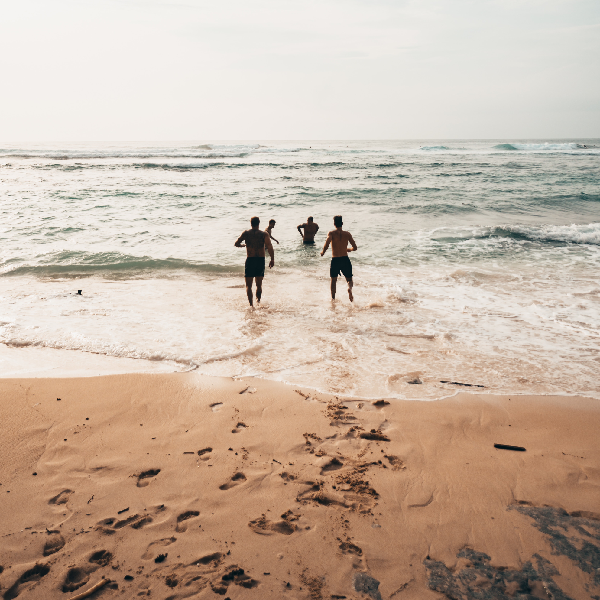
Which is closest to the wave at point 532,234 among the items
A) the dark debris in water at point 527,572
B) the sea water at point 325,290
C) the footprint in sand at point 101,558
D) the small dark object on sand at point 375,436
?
the sea water at point 325,290

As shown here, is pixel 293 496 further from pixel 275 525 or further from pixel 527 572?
pixel 527 572

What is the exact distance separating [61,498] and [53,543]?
0.41 m

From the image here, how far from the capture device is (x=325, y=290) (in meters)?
8.82

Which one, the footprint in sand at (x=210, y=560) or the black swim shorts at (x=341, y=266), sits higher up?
the black swim shorts at (x=341, y=266)

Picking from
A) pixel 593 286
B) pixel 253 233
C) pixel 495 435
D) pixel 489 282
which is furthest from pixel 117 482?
pixel 593 286

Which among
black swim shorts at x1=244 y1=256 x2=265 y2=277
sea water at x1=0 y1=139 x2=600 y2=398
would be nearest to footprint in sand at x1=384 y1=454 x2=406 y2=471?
sea water at x1=0 y1=139 x2=600 y2=398

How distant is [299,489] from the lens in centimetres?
301

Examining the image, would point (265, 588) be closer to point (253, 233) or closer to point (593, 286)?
point (253, 233)

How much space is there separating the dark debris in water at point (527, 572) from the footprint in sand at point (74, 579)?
2.01m

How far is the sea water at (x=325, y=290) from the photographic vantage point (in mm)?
5230

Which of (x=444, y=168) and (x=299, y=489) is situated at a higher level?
(x=444, y=168)

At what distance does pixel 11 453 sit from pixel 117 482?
108 centimetres

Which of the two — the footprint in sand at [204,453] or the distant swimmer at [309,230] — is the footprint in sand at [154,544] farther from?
the distant swimmer at [309,230]

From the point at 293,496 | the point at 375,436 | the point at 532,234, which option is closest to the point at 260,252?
the point at 375,436
